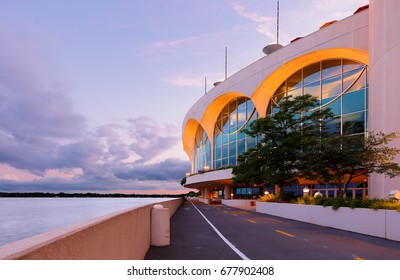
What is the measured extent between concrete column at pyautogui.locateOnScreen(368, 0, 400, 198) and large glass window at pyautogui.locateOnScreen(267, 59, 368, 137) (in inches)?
346

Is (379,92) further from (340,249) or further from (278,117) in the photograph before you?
(340,249)

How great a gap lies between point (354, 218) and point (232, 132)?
41899 millimetres

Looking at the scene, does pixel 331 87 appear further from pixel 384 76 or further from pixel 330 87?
pixel 384 76

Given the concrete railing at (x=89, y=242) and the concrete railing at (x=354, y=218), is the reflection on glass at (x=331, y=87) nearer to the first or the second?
the concrete railing at (x=354, y=218)

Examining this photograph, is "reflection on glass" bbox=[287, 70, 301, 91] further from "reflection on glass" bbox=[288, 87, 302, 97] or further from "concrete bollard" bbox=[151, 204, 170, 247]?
"concrete bollard" bbox=[151, 204, 170, 247]

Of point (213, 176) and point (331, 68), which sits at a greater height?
point (331, 68)

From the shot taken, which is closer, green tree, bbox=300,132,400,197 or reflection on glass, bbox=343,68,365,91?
green tree, bbox=300,132,400,197

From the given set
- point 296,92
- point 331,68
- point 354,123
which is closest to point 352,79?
point 331,68

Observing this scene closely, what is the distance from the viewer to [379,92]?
23328 millimetres

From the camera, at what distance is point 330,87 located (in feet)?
122

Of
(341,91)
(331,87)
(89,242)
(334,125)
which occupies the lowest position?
(89,242)

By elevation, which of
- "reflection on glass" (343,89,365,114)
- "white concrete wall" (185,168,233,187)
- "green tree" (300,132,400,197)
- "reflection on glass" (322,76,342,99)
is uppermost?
"reflection on glass" (322,76,342,99)

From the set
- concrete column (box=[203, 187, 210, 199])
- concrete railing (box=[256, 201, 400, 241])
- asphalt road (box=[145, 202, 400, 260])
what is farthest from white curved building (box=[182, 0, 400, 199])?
concrete column (box=[203, 187, 210, 199])

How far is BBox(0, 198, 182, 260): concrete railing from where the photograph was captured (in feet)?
10.0
